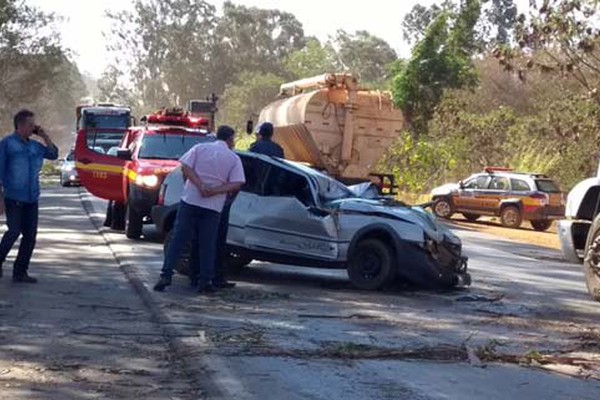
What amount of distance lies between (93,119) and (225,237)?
3024cm

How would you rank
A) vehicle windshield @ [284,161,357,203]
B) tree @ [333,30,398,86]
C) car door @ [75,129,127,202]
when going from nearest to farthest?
1. vehicle windshield @ [284,161,357,203]
2. car door @ [75,129,127,202]
3. tree @ [333,30,398,86]

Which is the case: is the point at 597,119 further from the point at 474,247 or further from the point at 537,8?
the point at 474,247

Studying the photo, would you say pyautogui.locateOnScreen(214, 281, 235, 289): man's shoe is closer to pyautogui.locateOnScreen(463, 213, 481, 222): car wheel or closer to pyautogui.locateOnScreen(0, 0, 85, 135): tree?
pyautogui.locateOnScreen(463, 213, 481, 222): car wheel

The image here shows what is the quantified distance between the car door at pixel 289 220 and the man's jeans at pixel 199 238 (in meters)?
1.43

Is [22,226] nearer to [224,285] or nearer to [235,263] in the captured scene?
[224,285]

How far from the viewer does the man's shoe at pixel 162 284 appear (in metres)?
12.5

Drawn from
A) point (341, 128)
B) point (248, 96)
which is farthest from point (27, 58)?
point (341, 128)

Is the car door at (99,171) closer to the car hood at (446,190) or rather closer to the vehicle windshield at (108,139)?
the vehicle windshield at (108,139)

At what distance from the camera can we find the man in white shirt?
12531 millimetres

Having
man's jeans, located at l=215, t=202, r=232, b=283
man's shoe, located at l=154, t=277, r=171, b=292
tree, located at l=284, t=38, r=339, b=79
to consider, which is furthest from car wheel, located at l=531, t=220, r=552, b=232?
tree, located at l=284, t=38, r=339, b=79

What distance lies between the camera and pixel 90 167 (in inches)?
819

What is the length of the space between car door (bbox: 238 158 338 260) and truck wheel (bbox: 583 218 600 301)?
2.88 meters

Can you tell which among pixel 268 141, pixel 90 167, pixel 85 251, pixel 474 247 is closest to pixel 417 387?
pixel 268 141

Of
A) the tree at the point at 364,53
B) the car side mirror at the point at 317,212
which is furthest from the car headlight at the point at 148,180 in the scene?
the tree at the point at 364,53
